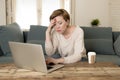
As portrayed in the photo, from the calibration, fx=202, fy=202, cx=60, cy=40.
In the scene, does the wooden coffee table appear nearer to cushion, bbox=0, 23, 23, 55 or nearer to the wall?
cushion, bbox=0, 23, 23, 55

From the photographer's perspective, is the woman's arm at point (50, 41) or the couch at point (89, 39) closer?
the woman's arm at point (50, 41)

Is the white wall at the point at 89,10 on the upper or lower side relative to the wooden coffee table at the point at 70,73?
upper

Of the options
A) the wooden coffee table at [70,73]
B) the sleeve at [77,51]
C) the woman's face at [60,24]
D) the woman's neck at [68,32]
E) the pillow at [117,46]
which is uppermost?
the woman's face at [60,24]

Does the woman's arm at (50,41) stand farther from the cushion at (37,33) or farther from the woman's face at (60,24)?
the cushion at (37,33)

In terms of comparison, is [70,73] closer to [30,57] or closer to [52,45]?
[30,57]

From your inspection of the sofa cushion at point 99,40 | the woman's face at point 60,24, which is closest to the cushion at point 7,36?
the sofa cushion at point 99,40

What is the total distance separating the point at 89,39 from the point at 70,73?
1970 mm

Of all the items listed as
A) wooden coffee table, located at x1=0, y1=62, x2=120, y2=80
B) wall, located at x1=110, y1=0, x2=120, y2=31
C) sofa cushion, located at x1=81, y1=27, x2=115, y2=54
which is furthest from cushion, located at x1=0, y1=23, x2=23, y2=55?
wall, located at x1=110, y1=0, x2=120, y2=31

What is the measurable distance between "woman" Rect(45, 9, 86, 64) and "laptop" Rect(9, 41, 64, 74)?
0.48 metres

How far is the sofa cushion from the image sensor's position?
10.6 feet

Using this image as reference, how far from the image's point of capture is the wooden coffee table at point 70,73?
1.28 metres

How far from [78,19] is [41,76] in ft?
9.73

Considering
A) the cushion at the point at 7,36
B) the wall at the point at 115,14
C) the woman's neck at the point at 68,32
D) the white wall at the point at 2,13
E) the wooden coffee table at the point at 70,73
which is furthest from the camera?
the wall at the point at 115,14

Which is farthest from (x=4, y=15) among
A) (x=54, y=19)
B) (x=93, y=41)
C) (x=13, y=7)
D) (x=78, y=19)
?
(x=54, y=19)
